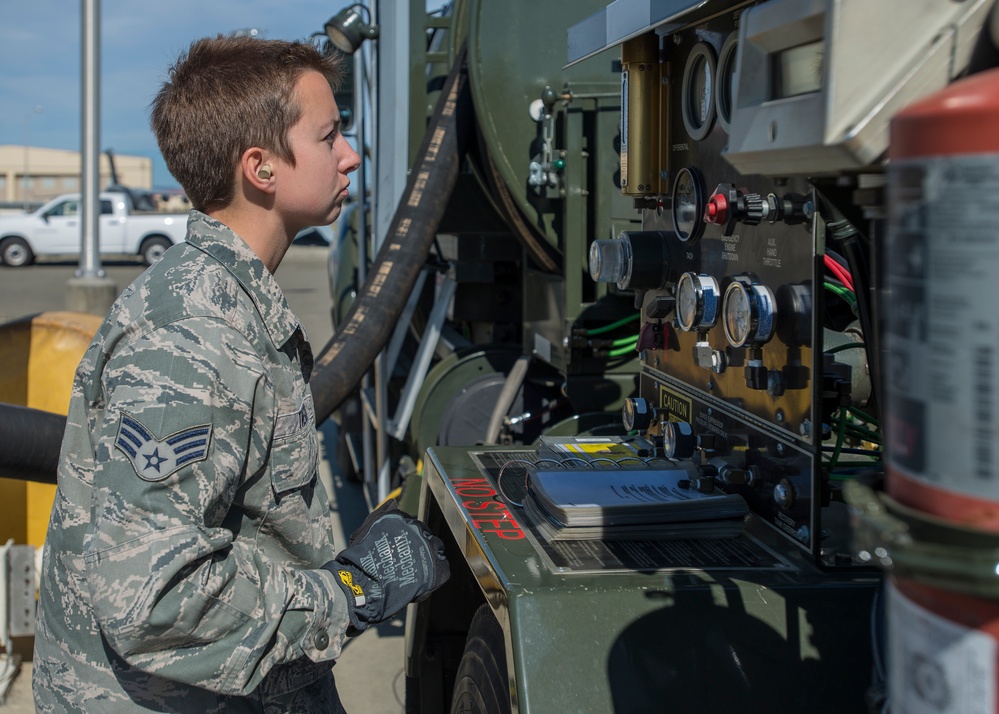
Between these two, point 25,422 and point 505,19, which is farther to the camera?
point 505,19

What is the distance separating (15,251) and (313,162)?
919 inches

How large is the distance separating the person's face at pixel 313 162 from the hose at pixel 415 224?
208 cm

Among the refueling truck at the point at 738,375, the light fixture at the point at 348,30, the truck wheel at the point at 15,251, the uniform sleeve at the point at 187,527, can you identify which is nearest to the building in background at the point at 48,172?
the truck wheel at the point at 15,251

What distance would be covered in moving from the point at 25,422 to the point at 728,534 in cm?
232

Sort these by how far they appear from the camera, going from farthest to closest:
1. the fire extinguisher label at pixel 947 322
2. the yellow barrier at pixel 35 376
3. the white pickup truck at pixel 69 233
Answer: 1. the white pickup truck at pixel 69 233
2. the yellow barrier at pixel 35 376
3. the fire extinguisher label at pixel 947 322

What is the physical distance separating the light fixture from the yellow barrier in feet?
5.50

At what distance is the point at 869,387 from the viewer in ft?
6.72

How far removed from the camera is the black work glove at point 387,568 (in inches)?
67.2

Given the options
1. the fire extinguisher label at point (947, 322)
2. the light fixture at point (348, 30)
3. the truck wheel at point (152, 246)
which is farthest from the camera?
the truck wheel at point (152, 246)

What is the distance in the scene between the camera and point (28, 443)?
3.12 m

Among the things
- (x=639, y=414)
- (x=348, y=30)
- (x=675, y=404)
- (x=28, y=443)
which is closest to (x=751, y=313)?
(x=675, y=404)

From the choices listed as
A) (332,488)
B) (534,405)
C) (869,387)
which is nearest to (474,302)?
(534,405)

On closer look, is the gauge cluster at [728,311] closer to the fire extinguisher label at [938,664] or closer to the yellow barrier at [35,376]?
the fire extinguisher label at [938,664]

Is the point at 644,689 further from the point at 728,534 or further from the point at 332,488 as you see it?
the point at 332,488
